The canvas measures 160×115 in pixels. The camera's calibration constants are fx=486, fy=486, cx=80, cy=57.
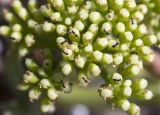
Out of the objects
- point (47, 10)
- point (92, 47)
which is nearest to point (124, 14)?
point (92, 47)

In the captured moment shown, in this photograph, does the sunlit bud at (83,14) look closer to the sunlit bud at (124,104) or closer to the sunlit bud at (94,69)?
the sunlit bud at (94,69)

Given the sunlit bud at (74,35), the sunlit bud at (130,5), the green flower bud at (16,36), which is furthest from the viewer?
the green flower bud at (16,36)

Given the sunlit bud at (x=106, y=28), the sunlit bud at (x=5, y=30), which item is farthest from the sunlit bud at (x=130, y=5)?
the sunlit bud at (x=5, y=30)

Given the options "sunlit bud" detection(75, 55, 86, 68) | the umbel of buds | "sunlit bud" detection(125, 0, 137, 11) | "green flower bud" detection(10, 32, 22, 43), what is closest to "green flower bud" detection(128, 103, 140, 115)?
the umbel of buds

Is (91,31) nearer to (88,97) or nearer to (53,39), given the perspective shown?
(53,39)

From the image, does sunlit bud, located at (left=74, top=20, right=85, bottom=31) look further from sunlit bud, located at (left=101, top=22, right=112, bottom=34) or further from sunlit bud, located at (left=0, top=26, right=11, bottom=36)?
sunlit bud, located at (left=0, top=26, right=11, bottom=36)

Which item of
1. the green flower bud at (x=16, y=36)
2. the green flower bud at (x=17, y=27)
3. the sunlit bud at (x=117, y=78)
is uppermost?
the green flower bud at (x=17, y=27)

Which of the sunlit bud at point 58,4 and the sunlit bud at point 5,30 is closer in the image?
the sunlit bud at point 58,4

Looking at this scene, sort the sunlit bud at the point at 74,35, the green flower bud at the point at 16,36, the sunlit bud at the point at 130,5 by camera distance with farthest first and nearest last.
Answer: the green flower bud at the point at 16,36, the sunlit bud at the point at 130,5, the sunlit bud at the point at 74,35
